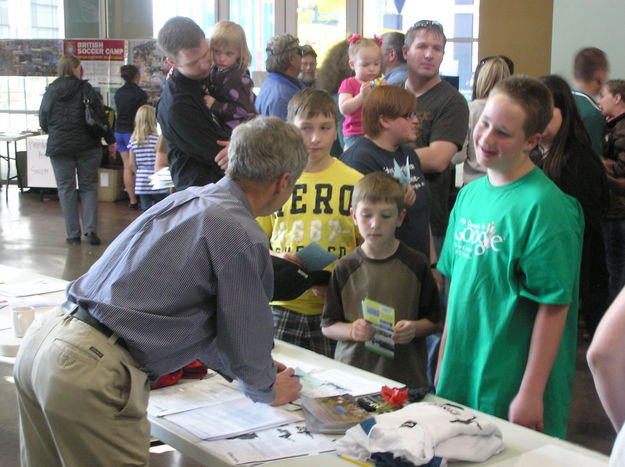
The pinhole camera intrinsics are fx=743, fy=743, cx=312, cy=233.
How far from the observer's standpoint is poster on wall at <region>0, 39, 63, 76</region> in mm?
10891

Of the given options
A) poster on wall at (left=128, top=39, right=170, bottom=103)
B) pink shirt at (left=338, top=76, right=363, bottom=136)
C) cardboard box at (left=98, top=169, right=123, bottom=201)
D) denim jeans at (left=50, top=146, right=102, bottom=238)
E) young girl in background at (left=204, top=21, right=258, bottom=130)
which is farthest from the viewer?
poster on wall at (left=128, top=39, right=170, bottom=103)

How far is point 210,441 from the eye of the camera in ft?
5.74

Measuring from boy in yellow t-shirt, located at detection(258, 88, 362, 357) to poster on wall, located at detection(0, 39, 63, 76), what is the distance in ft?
29.9

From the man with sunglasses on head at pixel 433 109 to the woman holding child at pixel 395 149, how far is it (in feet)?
0.92

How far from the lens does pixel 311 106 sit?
2.76 m

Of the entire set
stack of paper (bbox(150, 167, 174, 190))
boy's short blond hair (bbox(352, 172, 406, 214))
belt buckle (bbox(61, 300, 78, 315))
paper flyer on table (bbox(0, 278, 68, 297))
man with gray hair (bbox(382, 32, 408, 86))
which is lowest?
paper flyer on table (bbox(0, 278, 68, 297))

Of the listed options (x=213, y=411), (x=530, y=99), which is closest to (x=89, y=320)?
(x=213, y=411)

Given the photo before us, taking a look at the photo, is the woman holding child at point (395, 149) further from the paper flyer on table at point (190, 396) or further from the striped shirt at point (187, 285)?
the striped shirt at point (187, 285)

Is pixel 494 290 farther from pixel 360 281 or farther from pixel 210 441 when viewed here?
pixel 210 441

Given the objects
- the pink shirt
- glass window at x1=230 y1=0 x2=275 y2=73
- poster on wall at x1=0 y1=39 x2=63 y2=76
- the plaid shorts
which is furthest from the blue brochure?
poster on wall at x1=0 y1=39 x2=63 y2=76

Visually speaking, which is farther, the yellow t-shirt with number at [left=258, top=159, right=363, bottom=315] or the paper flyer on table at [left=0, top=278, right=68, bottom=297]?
the paper flyer on table at [left=0, top=278, right=68, bottom=297]

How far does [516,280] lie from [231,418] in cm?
81

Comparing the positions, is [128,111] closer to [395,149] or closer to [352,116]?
[352,116]

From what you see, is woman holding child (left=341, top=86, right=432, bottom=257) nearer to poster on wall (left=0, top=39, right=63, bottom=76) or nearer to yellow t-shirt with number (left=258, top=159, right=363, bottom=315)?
yellow t-shirt with number (left=258, top=159, right=363, bottom=315)
